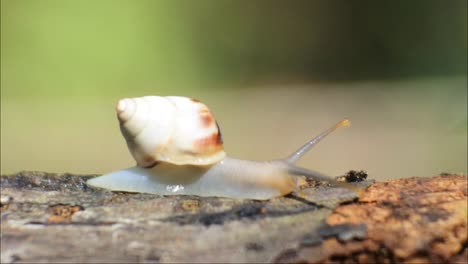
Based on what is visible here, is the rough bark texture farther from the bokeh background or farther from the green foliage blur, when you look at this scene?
the green foliage blur

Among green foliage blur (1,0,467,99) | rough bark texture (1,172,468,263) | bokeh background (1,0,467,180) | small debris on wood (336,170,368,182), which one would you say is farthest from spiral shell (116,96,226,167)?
green foliage blur (1,0,467,99)

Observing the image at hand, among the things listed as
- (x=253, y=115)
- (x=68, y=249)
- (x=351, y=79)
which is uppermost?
(x=351, y=79)

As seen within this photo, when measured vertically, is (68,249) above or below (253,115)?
below

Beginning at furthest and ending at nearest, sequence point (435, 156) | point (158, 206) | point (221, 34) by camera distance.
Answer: point (221, 34) → point (435, 156) → point (158, 206)

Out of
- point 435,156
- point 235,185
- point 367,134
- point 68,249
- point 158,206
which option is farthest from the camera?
point 367,134

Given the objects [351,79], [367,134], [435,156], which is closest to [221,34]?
[351,79]

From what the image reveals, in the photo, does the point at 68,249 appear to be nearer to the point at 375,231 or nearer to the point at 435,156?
the point at 375,231

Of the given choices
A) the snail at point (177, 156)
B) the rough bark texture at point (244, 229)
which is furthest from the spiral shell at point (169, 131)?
the rough bark texture at point (244, 229)
